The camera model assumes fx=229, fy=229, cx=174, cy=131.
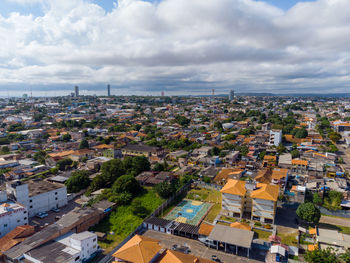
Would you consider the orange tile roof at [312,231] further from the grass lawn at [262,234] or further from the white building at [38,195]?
the white building at [38,195]

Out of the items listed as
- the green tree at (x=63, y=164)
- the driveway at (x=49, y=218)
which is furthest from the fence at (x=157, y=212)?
the green tree at (x=63, y=164)

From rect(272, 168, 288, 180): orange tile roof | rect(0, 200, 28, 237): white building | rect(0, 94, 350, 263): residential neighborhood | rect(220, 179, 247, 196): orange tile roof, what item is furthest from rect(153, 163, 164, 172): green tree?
rect(0, 200, 28, 237): white building

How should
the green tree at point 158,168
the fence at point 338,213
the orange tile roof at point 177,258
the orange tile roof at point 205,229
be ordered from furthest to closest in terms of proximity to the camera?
the green tree at point 158,168 → the fence at point 338,213 → the orange tile roof at point 205,229 → the orange tile roof at point 177,258

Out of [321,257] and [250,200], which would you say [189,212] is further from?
[321,257]

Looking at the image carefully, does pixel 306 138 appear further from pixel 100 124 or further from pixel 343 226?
pixel 100 124

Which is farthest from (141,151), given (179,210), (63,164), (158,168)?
(179,210)

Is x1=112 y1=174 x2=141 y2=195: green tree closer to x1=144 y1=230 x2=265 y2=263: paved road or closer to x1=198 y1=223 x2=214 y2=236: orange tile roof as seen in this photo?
x1=144 y1=230 x2=265 y2=263: paved road
